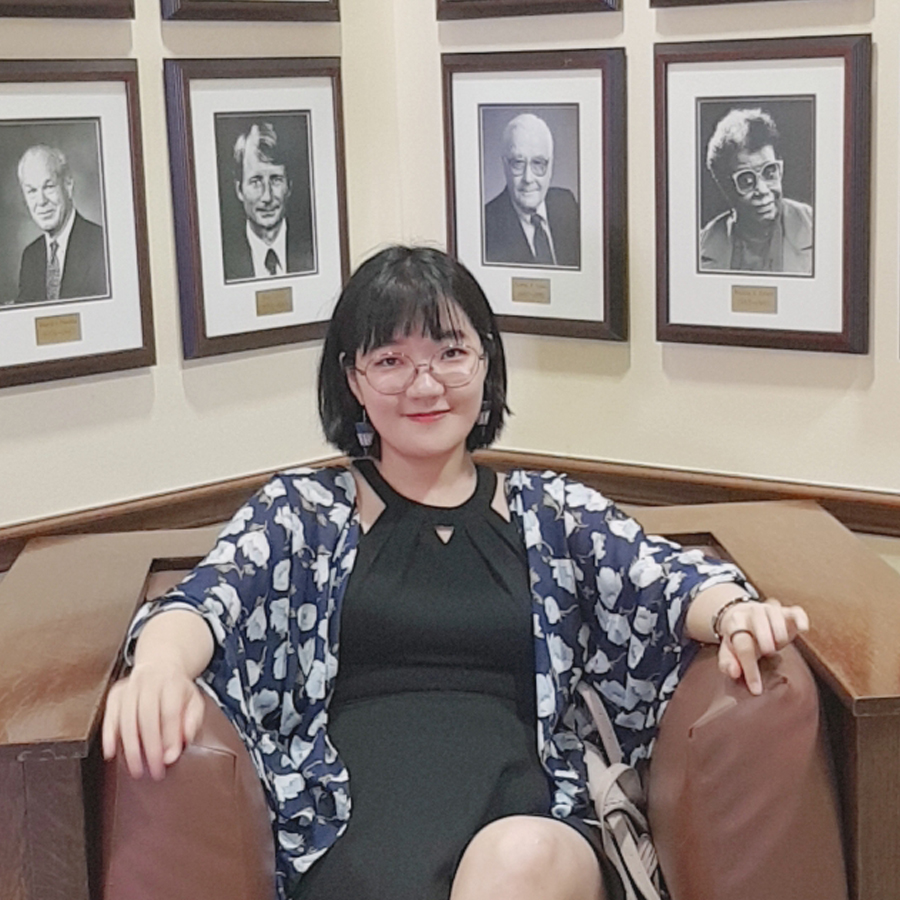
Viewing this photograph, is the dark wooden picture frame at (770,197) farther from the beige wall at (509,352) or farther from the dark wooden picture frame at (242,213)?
the dark wooden picture frame at (242,213)

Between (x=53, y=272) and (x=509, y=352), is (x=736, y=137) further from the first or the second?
(x=53, y=272)

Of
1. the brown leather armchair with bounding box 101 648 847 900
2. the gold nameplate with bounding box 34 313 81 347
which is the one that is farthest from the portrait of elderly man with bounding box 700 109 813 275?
the gold nameplate with bounding box 34 313 81 347

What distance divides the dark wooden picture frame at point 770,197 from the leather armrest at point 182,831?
1318 millimetres

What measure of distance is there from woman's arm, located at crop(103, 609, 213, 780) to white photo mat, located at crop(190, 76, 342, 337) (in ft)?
3.64

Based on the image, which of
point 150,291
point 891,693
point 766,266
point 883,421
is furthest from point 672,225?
point 891,693

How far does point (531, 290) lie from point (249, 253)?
21.5 inches

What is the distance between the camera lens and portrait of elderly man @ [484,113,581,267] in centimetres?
300

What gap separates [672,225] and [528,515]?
2.52ft

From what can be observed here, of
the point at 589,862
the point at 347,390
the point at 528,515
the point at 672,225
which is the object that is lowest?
the point at 589,862

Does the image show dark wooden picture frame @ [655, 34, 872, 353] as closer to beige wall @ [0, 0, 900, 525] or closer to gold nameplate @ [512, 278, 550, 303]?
beige wall @ [0, 0, 900, 525]

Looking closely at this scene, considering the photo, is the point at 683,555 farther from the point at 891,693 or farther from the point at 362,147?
the point at 362,147

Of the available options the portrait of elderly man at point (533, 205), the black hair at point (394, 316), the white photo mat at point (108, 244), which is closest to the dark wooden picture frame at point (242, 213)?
the white photo mat at point (108, 244)

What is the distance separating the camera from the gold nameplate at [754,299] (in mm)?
2779

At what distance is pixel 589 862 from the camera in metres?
2.11
